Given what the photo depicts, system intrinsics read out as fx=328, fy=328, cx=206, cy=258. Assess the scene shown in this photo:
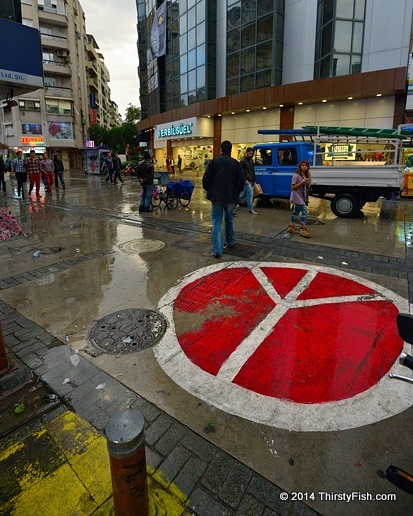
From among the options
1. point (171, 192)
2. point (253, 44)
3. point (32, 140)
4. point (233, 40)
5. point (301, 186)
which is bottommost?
point (171, 192)

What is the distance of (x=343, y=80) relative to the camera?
19.7 metres

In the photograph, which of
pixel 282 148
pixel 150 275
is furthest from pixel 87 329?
pixel 282 148

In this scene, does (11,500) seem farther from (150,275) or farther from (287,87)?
(287,87)

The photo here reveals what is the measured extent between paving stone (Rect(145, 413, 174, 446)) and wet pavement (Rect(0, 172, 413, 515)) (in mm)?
78

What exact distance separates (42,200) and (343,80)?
59.8 ft

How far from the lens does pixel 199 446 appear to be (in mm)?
2279

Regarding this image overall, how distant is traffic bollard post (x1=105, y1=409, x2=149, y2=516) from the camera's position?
1446 mm

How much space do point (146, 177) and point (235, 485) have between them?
978cm

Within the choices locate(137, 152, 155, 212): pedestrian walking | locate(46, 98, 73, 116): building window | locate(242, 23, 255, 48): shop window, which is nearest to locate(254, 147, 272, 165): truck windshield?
locate(137, 152, 155, 212): pedestrian walking

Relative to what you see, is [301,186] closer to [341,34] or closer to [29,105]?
[341,34]

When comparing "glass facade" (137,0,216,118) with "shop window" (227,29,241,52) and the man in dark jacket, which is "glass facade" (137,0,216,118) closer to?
"shop window" (227,29,241,52)

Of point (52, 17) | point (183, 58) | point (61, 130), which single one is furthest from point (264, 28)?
point (52, 17)

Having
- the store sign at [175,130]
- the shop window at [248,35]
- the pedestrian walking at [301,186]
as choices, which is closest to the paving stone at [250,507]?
the pedestrian walking at [301,186]

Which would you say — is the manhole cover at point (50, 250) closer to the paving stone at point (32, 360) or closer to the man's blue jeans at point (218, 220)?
the man's blue jeans at point (218, 220)
